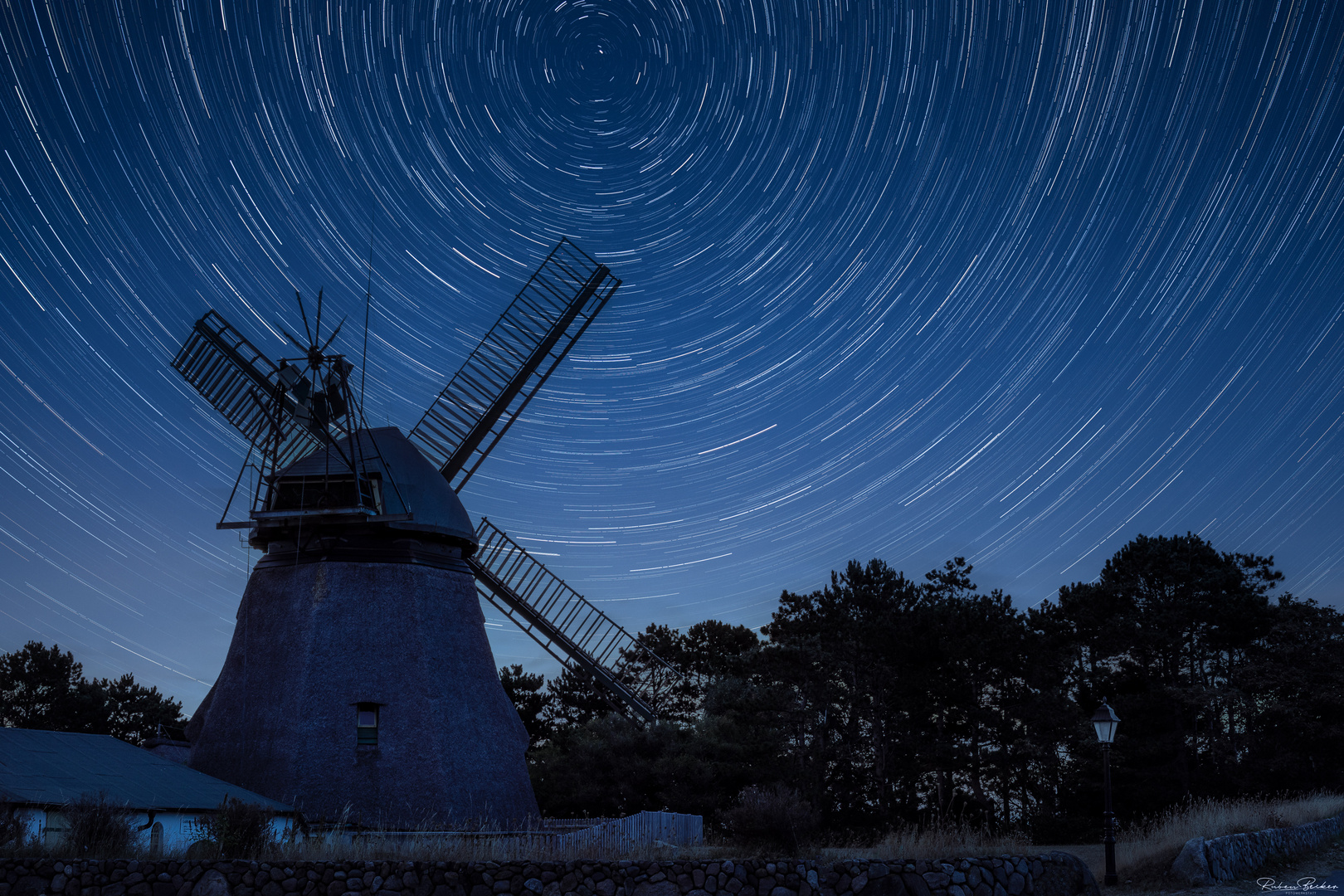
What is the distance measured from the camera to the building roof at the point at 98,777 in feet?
49.5

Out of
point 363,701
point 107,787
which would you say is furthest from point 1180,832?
point 107,787

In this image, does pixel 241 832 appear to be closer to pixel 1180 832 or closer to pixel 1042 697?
pixel 1180 832

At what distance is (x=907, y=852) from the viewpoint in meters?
12.7

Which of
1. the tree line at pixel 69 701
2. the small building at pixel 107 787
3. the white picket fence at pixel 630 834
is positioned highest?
the tree line at pixel 69 701

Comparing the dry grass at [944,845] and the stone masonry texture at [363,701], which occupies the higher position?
the stone masonry texture at [363,701]

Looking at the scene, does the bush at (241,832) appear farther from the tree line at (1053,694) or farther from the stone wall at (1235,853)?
the tree line at (1053,694)

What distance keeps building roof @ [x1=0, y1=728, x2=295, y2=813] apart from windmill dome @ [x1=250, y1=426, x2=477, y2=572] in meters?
4.65

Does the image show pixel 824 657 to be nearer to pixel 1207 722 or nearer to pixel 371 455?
pixel 1207 722

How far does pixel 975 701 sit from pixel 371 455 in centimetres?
2464

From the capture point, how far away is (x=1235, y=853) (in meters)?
15.6

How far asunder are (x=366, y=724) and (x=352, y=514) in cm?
421

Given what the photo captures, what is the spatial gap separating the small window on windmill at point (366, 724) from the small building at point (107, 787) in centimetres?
180

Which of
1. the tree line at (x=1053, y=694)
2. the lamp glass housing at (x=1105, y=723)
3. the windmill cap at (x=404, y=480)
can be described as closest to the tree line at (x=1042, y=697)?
the tree line at (x=1053, y=694)

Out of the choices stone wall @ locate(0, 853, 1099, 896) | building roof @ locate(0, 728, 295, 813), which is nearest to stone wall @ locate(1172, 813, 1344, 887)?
stone wall @ locate(0, 853, 1099, 896)
